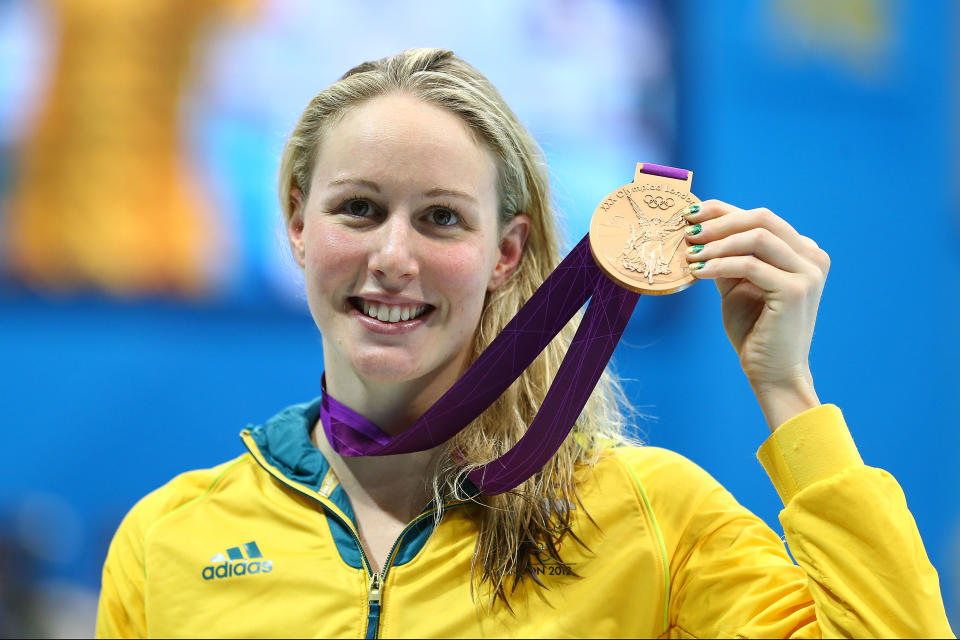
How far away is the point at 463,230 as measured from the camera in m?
1.43

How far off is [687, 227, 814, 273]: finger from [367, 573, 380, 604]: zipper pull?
653 millimetres

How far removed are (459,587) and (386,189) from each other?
604mm

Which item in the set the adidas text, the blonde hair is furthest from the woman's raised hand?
the adidas text

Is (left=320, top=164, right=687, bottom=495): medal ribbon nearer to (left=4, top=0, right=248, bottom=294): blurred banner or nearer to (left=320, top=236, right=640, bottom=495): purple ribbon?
(left=320, top=236, right=640, bottom=495): purple ribbon

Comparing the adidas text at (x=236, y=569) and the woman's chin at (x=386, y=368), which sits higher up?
the woman's chin at (x=386, y=368)

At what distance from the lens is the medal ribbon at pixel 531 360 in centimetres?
136

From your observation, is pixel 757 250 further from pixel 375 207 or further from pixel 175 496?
pixel 175 496

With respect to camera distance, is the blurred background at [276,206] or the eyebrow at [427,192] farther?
the blurred background at [276,206]

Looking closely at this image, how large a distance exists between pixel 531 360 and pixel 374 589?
42 centimetres

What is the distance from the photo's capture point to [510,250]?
1.61 meters

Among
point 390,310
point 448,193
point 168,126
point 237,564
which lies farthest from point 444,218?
point 168,126

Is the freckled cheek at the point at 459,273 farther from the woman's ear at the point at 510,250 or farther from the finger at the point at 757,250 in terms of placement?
the finger at the point at 757,250

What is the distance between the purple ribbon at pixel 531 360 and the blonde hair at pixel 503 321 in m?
0.06

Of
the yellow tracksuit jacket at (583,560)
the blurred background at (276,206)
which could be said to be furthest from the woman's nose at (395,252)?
the blurred background at (276,206)
